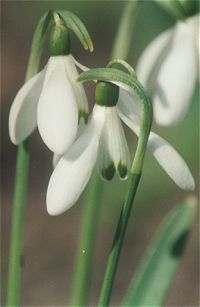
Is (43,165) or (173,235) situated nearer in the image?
(173,235)

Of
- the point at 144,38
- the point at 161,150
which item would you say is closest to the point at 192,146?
the point at 144,38

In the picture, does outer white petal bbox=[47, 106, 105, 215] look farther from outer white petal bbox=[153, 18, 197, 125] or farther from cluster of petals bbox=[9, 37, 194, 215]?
outer white petal bbox=[153, 18, 197, 125]

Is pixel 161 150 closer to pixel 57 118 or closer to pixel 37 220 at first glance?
pixel 57 118

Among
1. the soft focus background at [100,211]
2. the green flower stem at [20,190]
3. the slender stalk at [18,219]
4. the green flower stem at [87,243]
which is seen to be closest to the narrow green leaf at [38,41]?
the green flower stem at [20,190]

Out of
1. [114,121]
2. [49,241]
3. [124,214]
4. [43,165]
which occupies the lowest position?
[49,241]

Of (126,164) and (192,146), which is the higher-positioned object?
(126,164)

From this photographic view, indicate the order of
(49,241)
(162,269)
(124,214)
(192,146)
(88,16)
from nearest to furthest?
(124,214) → (162,269) → (192,146) → (49,241) → (88,16)

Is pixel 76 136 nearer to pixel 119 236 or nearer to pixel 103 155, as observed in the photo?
pixel 103 155
